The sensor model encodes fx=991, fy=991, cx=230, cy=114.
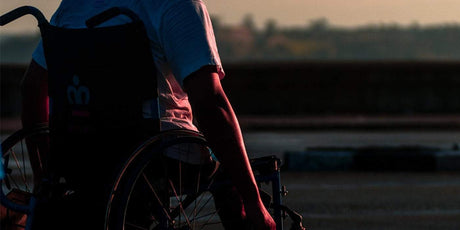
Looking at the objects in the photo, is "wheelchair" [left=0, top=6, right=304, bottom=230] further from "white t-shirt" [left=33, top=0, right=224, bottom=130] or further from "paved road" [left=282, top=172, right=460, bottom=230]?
"paved road" [left=282, top=172, right=460, bottom=230]

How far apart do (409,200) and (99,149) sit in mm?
4924

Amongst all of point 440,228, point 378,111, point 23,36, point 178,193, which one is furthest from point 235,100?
point 178,193

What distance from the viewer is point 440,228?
5965 millimetres

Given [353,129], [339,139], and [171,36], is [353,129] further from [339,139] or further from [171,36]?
[171,36]

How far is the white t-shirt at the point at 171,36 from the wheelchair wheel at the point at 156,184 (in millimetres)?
103

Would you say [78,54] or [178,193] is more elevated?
[78,54]

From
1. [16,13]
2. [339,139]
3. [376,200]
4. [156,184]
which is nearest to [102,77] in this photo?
[156,184]

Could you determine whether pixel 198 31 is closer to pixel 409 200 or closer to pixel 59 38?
pixel 59 38

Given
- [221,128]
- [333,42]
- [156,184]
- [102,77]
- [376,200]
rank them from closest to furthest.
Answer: [221,128], [102,77], [156,184], [376,200], [333,42]

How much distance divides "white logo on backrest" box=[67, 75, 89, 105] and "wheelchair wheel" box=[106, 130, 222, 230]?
0.23 metres

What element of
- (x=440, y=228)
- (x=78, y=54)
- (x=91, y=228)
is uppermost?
A: (x=78, y=54)

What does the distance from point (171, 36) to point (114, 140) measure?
360 millimetres

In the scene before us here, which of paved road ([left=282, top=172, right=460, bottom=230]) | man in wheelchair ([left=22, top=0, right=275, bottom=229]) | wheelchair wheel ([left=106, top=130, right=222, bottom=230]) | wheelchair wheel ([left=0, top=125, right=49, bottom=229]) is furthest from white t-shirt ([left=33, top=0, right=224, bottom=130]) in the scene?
paved road ([left=282, top=172, right=460, bottom=230])

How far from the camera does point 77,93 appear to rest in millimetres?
2832
